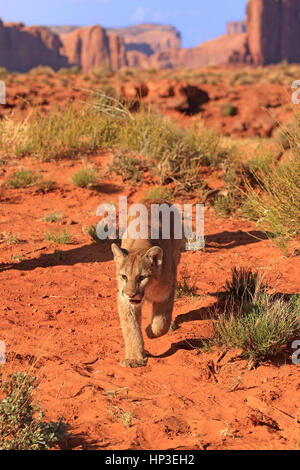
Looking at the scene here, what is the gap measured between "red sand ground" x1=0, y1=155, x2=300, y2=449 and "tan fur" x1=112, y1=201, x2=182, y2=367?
0.25m

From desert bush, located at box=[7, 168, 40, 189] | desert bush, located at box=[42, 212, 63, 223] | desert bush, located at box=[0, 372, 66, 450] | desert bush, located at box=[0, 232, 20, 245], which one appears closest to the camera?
desert bush, located at box=[0, 372, 66, 450]

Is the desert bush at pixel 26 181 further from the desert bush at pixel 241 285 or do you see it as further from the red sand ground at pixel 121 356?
the desert bush at pixel 241 285

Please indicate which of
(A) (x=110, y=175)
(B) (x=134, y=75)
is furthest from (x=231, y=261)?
(B) (x=134, y=75)

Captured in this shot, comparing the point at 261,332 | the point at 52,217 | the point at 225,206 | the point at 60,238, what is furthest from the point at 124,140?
the point at 261,332

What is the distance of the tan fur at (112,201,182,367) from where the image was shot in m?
4.39

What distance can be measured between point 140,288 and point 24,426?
157 centimetres

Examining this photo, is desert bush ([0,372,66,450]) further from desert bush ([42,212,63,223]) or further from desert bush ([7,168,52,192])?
desert bush ([7,168,52,192])

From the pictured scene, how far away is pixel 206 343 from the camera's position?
500cm

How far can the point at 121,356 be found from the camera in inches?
194

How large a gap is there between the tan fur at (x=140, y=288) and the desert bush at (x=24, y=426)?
128 centimetres

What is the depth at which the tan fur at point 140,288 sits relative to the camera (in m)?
4.39

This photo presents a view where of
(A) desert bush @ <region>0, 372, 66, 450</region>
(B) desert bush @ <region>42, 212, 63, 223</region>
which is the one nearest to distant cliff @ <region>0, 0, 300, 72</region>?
(B) desert bush @ <region>42, 212, 63, 223</region>

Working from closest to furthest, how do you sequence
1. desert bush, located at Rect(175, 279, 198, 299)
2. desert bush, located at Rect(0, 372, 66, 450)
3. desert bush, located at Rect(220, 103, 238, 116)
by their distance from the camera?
desert bush, located at Rect(0, 372, 66, 450), desert bush, located at Rect(175, 279, 198, 299), desert bush, located at Rect(220, 103, 238, 116)

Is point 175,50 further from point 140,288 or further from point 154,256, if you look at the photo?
point 140,288
